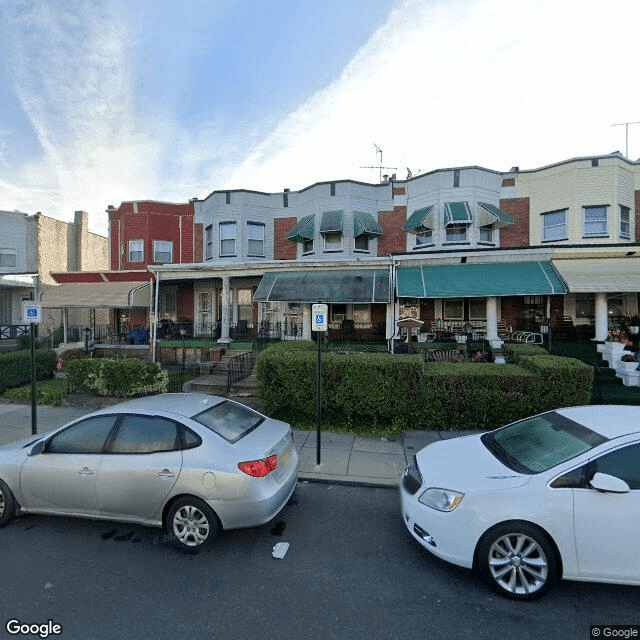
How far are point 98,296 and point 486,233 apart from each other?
701 inches

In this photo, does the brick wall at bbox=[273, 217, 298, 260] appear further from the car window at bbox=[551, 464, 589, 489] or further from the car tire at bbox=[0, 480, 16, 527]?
the car window at bbox=[551, 464, 589, 489]

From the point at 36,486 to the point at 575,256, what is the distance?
51.8 ft

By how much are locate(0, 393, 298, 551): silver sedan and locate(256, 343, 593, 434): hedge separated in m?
3.39

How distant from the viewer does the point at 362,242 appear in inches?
690

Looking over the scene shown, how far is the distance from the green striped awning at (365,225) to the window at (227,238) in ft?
20.6

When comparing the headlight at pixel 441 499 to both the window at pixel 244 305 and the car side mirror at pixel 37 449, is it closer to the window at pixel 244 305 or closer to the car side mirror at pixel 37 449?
the car side mirror at pixel 37 449

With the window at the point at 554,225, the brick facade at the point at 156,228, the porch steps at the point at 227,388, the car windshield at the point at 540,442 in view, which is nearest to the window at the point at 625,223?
the window at the point at 554,225

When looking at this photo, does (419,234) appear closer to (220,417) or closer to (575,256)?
(575,256)

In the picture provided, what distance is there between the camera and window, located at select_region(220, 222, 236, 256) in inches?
731

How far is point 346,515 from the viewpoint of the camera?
15.3 ft

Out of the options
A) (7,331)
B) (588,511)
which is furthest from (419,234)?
(7,331)

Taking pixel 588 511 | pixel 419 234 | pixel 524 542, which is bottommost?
pixel 524 542

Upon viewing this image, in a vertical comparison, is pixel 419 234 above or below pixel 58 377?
above

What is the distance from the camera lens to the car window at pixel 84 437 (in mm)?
4316
